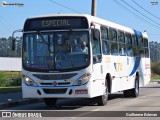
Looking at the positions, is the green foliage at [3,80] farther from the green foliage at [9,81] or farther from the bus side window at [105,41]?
the bus side window at [105,41]

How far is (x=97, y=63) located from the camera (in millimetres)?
17188

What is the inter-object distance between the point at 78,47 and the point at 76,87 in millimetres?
1418

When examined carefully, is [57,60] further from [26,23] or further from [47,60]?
[26,23]

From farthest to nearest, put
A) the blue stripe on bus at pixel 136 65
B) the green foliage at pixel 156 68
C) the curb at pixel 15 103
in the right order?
the green foliage at pixel 156 68
the blue stripe on bus at pixel 136 65
the curb at pixel 15 103

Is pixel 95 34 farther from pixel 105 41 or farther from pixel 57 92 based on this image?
pixel 57 92

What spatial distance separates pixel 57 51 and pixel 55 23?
1089 mm

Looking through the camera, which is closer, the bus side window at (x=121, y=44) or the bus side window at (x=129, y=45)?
the bus side window at (x=121, y=44)

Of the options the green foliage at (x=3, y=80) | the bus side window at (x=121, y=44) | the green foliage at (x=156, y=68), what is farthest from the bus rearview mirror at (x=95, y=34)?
the green foliage at (x=156, y=68)

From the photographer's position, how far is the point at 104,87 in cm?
1805

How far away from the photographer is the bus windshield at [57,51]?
16453mm

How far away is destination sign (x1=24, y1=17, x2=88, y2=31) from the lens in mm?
16781

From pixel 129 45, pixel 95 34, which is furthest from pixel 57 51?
pixel 129 45

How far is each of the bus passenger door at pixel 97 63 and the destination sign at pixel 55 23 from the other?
0.58m

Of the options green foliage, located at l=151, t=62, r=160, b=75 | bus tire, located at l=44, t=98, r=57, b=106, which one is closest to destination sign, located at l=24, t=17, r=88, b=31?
bus tire, located at l=44, t=98, r=57, b=106
